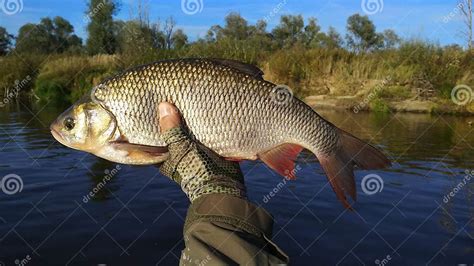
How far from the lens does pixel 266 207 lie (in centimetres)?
711

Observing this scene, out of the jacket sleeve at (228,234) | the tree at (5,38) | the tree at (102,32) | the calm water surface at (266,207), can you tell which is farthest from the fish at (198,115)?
the tree at (5,38)

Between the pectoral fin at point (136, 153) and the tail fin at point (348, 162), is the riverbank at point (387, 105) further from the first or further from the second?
the pectoral fin at point (136, 153)

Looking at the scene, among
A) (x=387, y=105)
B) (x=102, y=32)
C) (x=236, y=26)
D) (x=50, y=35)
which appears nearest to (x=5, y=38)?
(x=50, y=35)

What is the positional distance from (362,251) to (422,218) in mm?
1561

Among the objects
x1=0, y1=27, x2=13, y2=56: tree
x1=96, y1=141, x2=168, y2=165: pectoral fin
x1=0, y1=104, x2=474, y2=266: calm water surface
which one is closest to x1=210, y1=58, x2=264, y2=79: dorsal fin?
x1=96, y1=141, x2=168, y2=165: pectoral fin

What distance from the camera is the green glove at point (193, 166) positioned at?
257 centimetres

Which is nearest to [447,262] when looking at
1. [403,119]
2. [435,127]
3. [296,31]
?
[435,127]

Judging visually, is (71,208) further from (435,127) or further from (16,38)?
(16,38)

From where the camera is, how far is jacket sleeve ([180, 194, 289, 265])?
77.3 inches

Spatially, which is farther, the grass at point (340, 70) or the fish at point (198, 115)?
the grass at point (340, 70)

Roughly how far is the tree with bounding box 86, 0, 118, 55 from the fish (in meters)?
40.3

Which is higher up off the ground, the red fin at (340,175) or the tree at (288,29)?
the tree at (288,29)

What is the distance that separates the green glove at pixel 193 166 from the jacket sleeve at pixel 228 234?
125 mm

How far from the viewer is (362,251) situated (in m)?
5.53
